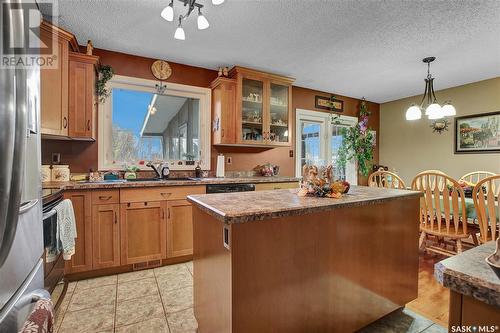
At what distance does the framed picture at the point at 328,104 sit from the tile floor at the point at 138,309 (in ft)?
11.5

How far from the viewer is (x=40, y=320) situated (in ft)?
2.13

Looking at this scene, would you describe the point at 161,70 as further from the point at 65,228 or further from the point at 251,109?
the point at 65,228

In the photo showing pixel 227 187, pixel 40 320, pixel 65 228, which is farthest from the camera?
pixel 227 187

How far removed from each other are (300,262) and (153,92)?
286 cm

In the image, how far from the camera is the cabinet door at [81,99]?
252cm

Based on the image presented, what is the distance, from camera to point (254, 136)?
360 cm

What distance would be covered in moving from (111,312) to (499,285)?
2.27m

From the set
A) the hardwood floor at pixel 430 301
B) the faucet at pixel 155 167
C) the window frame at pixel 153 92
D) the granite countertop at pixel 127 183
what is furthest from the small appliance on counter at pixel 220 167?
the hardwood floor at pixel 430 301

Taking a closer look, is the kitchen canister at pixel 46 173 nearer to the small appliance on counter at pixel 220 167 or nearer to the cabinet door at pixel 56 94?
the cabinet door at pixel 56 94

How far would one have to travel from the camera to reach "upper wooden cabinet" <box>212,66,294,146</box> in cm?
336

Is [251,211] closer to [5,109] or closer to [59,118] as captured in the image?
[5,109]

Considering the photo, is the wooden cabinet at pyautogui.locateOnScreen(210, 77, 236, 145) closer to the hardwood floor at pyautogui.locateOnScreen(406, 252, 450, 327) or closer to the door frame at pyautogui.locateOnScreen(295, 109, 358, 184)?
the door frame at pyautogui.locateOnScreen(295, 109, 358, 184)

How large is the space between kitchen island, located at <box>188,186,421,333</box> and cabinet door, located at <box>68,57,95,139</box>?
5.97 feet

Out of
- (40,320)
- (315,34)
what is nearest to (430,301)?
(40,320)
